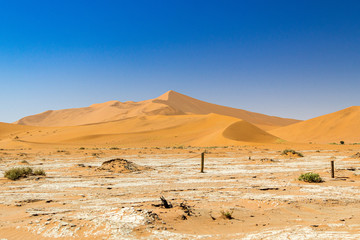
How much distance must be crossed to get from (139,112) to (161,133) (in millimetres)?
39827

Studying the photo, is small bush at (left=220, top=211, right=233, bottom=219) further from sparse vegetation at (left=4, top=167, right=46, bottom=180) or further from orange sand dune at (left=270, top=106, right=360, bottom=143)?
orange sand dune at (left=270, top=106, right=360, bottom=143)

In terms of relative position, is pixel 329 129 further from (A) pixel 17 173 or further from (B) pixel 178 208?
(B) pixel 178 208

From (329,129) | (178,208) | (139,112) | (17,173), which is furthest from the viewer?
(139,112)

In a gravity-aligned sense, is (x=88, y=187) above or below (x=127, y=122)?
below

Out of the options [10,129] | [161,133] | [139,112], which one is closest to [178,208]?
[161,133]

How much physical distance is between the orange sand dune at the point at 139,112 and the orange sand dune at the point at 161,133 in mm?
25137

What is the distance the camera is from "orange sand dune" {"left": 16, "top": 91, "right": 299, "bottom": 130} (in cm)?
9888

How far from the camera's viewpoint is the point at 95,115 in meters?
109

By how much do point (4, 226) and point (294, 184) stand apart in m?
10.0

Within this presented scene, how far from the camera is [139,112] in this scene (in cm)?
9631

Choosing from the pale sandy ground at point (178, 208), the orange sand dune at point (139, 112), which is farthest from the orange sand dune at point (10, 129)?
the pale sandy ground at point (178, 208)

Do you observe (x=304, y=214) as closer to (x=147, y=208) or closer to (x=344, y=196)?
(x=344, y=196)

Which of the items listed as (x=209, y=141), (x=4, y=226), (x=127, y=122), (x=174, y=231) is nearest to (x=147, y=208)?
(x=174, y=231)

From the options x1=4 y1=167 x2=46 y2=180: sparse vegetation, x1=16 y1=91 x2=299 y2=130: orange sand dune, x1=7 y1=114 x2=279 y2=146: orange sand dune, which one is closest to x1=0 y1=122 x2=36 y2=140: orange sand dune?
x1=7 y1=114 x2=279 y2=146: orange sand dune
